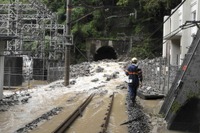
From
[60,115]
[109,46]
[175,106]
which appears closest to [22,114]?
[60,115]

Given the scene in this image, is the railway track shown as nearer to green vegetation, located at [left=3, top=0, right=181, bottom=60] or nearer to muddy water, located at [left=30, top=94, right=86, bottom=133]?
muddy water, located at [left=30, top=94, right=86, bottom=133]

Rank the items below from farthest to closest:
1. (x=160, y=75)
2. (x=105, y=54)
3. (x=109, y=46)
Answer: (x=105, y=54), (x=109, y=46), (x=160, y=75)

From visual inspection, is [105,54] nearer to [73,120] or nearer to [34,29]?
[34,29]

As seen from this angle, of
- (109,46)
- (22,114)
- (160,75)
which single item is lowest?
(22,114)

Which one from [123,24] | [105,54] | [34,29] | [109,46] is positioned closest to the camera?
[34,29]

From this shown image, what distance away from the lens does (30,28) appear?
47.8 meters

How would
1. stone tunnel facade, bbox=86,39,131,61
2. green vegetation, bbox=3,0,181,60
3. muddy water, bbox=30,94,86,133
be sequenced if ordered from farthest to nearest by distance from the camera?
stone tunnel facade, bbox=86,39,131,61
green vegetation, bbox=3,0,181,60
muddy water, bbox=30,94,86,133

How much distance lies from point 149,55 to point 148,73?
23.1 metres

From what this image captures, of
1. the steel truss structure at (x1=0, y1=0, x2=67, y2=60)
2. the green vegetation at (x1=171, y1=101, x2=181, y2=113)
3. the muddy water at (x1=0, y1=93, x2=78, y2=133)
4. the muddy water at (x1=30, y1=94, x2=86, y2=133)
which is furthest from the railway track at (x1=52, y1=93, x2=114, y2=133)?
the steel truss structure at (x1=0, y1=0, x2=67, y2=60)

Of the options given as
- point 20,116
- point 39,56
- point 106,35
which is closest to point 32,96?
point 20,116

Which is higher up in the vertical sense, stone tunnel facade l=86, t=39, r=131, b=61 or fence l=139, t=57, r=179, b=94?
stone tunnel facade l=86, t=39, r=131, b=61

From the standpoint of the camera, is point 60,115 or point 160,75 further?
point 160,75

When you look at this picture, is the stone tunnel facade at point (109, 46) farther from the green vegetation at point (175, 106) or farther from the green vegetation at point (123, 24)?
the green vegetation at point (175, 106)

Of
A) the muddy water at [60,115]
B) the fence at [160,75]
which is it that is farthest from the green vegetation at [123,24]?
the muddy water at [60,115]
